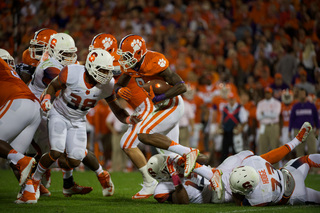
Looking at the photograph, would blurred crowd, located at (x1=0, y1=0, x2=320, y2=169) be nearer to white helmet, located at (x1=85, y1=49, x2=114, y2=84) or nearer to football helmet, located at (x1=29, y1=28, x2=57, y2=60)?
football helmet, located at (x1=29, y1=28, x2=57, y2=60)

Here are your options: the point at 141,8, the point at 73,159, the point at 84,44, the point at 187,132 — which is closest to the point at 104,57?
the point at 73,159

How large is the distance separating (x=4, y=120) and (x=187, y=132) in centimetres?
717

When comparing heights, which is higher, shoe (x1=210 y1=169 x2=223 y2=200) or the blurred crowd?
the blurred crowd

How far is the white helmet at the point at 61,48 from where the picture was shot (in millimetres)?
7219

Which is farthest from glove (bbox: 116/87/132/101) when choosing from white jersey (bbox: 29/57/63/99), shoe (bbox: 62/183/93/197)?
shoe (bbox: 62/183/93/197)

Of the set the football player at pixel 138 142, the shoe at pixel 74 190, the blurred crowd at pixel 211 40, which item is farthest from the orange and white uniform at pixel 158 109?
the blurred crowd at pixel 211 40

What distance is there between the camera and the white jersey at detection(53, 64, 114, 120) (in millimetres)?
6641

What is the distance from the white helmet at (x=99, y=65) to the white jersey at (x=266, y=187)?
2187mm

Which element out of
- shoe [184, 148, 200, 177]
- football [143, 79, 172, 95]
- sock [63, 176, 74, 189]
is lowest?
sock [63, 176, 74, 189]

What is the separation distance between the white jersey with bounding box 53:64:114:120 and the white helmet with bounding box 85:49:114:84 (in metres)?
0.19

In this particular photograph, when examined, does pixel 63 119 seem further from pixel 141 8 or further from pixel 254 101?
pixel 141 8

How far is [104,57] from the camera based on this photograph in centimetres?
660

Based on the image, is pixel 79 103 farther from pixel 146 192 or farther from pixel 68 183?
pixel 146 192

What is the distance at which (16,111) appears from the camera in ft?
20.1
